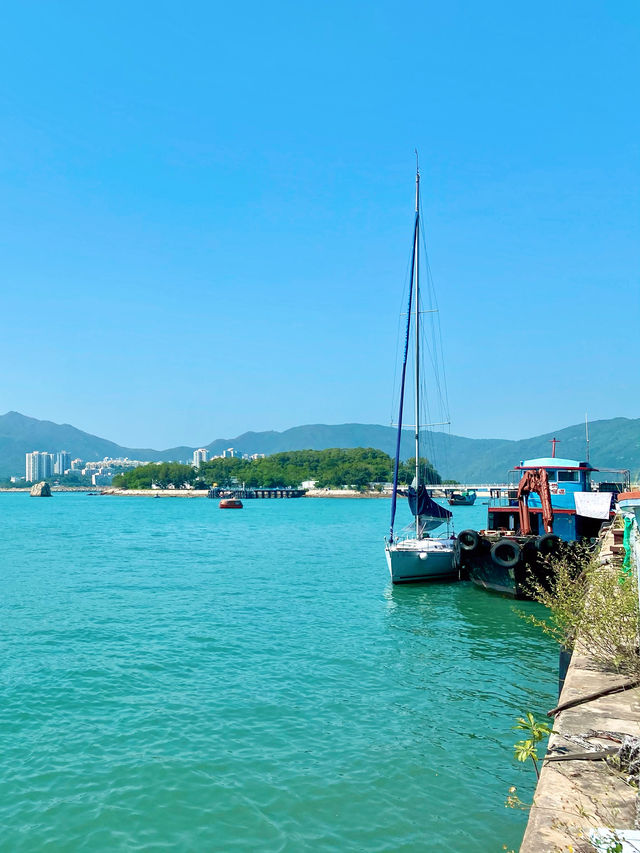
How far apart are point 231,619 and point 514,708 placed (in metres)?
12.7

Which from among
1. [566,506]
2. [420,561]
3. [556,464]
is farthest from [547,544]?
[556,464]

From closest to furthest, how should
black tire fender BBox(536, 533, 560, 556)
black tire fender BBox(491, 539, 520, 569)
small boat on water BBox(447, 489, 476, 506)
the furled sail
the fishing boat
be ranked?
black tire fender BBox(536, 533, 560, 556) < the fishing boat < black tire fender BBox(491, 539, 520, 569) < the furled sail < small boat on water BBox(447, 489, 476, 506)

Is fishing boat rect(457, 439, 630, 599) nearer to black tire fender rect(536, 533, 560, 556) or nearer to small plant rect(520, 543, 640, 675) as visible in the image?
black tire fender rect(536, 533, 560, 556)

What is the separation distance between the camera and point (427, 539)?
33.5 m

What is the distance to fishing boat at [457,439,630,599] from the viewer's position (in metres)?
28.6

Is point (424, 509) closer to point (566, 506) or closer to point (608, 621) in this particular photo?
point (566, 506)

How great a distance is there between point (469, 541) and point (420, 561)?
2.53 m

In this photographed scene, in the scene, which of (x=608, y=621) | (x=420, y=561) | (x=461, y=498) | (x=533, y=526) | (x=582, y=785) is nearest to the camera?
(x=582, y=785)

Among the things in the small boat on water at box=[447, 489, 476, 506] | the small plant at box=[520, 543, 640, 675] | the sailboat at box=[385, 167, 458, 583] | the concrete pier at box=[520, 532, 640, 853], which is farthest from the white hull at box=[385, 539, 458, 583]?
the small boat on water at box=[447, 489, 476, 506]

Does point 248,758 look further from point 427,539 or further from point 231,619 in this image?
point 427,539

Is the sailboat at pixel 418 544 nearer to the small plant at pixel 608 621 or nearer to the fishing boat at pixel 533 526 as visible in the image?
the fishing boat at pixel 533 526

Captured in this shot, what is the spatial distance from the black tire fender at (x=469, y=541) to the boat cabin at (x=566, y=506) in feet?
9.18

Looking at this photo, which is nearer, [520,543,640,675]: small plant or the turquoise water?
the turquoise water

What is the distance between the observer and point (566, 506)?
108 feet
